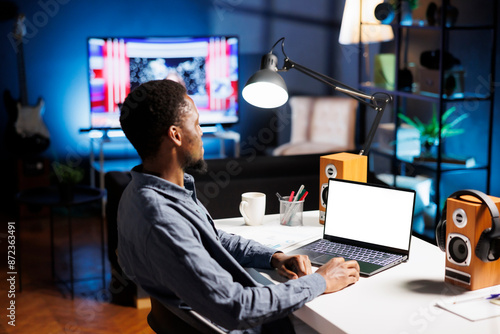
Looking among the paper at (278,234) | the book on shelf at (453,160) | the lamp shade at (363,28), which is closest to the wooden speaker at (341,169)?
the paper at (278,234)

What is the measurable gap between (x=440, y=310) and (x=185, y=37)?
14.6 ft

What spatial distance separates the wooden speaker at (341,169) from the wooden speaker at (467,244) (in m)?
0.58

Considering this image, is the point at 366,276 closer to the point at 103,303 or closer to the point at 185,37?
the point at 103,303

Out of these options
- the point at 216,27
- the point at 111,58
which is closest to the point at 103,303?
the point at 111,58

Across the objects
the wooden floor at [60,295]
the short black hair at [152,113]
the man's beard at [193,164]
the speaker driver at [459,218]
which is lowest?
the wooden floor at [60,295]

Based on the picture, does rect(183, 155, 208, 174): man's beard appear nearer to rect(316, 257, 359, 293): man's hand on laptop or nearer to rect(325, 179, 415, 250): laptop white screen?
rect(316, 257, 359, 293): man's hand on laptop

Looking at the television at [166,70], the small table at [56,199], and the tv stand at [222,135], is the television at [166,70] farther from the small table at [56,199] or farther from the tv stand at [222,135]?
the small table at [56,199]

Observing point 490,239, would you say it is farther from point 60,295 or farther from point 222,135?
point 222,135

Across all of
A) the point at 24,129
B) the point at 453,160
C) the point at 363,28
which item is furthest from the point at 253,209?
the point at 24,129

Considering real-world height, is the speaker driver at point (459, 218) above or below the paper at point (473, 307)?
above

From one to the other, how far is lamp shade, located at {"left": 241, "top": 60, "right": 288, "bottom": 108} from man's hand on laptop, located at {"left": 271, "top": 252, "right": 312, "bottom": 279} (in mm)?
646

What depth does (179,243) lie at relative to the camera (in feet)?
4.52

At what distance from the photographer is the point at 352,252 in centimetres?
188

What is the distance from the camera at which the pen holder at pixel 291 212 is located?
2193mm
